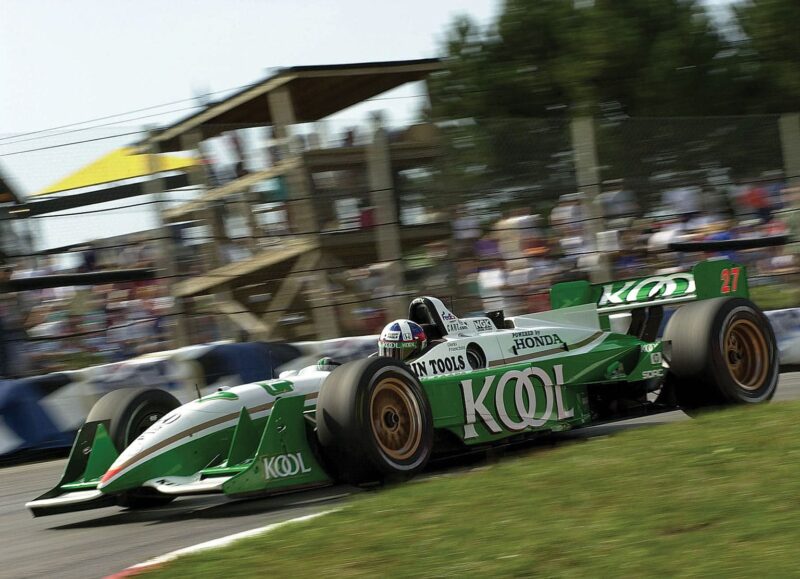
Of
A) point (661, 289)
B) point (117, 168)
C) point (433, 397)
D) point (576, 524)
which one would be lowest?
point (576, 524)

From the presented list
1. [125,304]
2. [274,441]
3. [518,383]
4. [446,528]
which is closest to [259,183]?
[125,304]

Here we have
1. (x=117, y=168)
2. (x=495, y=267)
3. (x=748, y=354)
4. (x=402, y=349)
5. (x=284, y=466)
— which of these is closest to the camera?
(x=284, y=466)

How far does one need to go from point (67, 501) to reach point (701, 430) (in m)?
3.68

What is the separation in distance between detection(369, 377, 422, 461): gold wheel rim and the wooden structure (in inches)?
193

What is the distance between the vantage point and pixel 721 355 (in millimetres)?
8031

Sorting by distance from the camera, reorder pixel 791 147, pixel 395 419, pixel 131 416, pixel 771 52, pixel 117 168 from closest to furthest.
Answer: pixel 395 419, pixel 131 416, pixel 117 168, pixel 791 147, pixel 771 52

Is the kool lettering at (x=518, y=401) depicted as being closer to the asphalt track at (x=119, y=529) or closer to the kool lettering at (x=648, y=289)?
the asphalt track at (x=119, y=529)

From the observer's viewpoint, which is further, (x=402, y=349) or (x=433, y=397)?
(x=402, y=349)

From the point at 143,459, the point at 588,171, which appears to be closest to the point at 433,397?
the point at 143,459

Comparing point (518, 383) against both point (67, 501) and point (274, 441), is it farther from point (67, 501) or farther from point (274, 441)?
point (67, 501)

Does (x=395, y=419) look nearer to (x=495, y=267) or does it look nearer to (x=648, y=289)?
(x=648, y=289)

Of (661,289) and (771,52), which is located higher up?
(771,52)

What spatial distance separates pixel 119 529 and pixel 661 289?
452 cm

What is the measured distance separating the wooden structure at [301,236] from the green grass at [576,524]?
5.83 m
